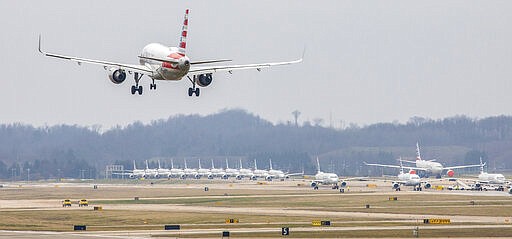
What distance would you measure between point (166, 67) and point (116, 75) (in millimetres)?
6184

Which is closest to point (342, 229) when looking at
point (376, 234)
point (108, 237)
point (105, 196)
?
point (376, 234)

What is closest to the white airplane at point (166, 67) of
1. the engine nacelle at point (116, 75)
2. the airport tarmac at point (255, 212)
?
the engine nacelle at point (116, 75)

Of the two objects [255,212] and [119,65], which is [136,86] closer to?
[119,65]

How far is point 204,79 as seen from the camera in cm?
8481

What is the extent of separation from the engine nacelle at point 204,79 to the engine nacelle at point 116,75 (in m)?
5.88

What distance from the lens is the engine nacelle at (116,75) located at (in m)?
85.2

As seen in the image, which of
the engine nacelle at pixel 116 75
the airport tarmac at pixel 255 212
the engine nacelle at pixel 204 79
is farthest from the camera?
the airport tarmac at pixel 255 212

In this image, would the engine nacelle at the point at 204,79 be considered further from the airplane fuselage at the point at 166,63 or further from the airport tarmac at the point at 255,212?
the airport tarmac at the point at 255,212

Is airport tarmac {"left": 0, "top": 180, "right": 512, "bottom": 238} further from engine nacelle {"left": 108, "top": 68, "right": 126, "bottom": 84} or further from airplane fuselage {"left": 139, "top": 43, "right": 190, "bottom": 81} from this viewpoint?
airplane fuselage {"left": 139, "top": 43, "right": 190, "bottom": 81}

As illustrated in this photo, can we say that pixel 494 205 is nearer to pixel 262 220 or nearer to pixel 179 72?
pixel 262 220

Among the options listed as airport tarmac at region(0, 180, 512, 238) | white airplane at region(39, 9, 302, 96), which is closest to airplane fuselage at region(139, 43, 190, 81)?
white airplane at region(39, 9, 302, 96)

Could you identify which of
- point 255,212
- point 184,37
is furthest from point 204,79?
point 255,212

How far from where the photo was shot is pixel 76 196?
188m

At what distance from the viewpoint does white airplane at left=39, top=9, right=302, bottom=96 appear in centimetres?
8026
